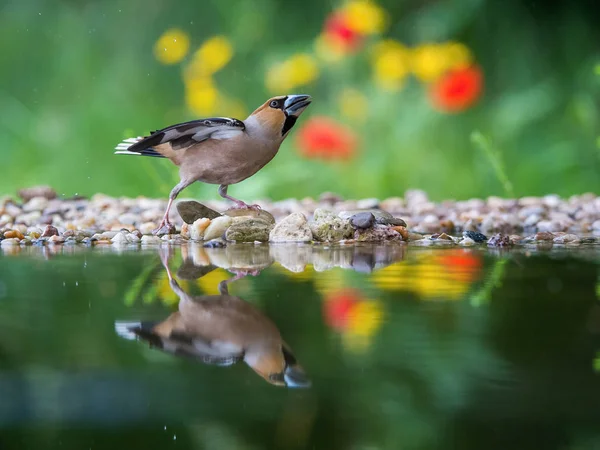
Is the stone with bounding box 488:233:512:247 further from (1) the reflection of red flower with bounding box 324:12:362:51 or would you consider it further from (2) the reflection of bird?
(1) the reflection of red flower with bounding box 324:12:362:51

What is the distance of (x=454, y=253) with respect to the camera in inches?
147

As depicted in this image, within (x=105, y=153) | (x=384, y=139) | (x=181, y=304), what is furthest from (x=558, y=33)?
(x=181, y=304)

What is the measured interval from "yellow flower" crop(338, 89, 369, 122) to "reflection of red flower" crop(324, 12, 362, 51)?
→ 34cm

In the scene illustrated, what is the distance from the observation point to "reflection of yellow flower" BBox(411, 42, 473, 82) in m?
6.65

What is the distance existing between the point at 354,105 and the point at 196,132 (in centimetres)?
246

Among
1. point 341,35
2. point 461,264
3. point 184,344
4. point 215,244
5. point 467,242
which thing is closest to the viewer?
point 184,344

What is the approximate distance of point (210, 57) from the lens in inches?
269

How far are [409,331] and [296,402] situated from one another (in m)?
0.61

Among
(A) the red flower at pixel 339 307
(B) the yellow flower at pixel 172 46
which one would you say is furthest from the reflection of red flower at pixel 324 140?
(A) the red flower at pixel 339 307

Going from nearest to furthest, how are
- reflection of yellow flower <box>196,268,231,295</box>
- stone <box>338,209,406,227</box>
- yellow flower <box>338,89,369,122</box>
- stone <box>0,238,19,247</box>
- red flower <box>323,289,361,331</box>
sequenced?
red flower <box>323,289,361,331</box>, reflection of yellow flower <box>196,268,231,295</box>, stone <box>0,238,19,247</box>, stone <box>338,209,406,227</box>, yellow flower <box>338,89,369,122</box>

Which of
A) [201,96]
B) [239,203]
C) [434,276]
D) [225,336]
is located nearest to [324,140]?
[201,96]

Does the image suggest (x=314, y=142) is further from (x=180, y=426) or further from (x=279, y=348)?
(x=180, y=426)

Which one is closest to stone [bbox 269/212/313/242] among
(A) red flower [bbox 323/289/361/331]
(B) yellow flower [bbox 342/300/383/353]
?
(A) red flower [bbox 323/289/361/331]

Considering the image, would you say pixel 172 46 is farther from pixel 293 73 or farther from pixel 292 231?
pixel 292 231
